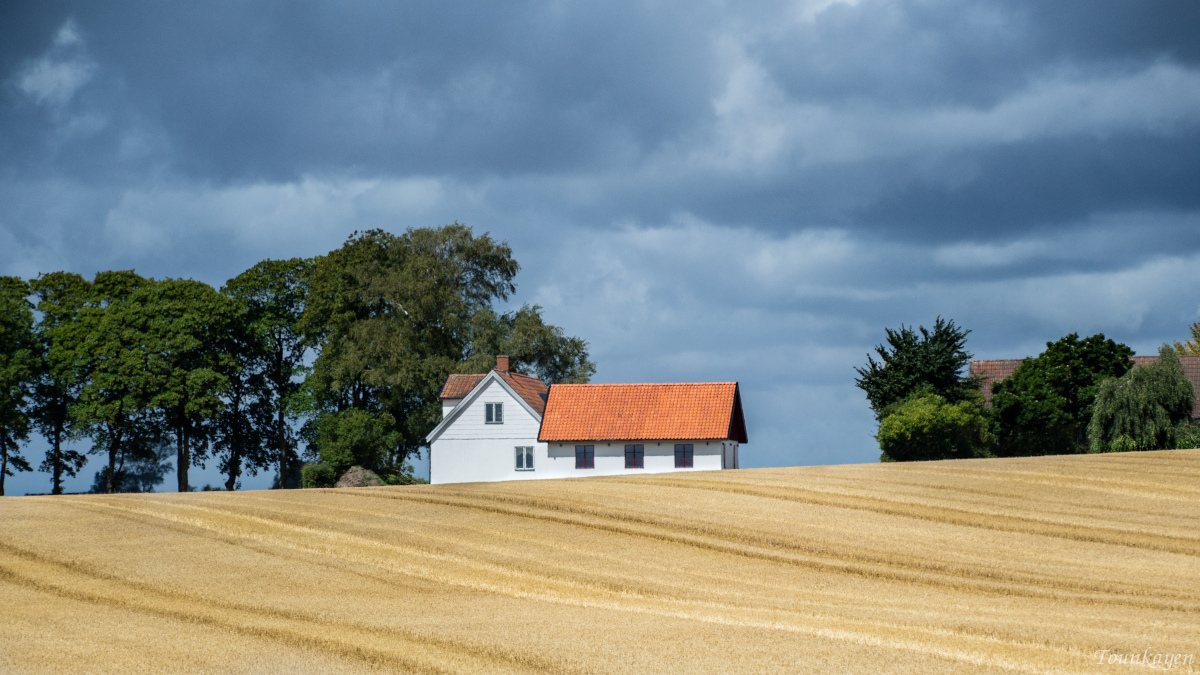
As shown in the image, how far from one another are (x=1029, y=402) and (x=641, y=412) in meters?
25.9

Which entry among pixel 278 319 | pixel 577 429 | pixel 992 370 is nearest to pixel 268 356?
pixel 278 319

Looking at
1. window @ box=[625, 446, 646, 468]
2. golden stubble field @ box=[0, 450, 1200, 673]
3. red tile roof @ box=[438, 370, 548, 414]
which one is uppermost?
red tile roof @ box=[438, 370, 548, 414]

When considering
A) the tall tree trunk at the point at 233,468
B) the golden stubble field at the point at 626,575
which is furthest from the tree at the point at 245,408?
the golden stubble field at the point at 626,575

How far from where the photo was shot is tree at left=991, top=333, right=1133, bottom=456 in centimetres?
6650

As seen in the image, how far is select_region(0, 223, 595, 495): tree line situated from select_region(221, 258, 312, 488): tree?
10 cm

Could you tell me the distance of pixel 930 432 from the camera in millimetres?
61875

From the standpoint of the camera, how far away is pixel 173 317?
219ft

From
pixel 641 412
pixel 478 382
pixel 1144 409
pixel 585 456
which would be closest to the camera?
pixel 1144 409

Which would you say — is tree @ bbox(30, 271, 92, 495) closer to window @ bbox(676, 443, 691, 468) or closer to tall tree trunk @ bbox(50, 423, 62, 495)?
tall tree trunk @ bbox(50, 423, 62, 495)

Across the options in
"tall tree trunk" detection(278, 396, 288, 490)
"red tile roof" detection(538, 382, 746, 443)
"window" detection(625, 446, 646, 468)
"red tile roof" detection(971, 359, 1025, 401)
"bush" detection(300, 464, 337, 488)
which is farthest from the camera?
"red tile roof" detection(971, 359, 1025, 401)

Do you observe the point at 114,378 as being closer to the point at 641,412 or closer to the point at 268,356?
the point at 268,356

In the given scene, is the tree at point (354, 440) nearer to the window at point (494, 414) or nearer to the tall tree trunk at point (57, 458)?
the window at point (494, 414)

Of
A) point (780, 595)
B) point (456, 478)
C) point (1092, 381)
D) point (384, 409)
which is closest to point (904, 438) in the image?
point (1092, 381)

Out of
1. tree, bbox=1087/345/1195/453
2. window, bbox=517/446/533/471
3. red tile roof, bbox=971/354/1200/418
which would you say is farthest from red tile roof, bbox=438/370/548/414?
red tile roof, bbox=971/354/1200/418
